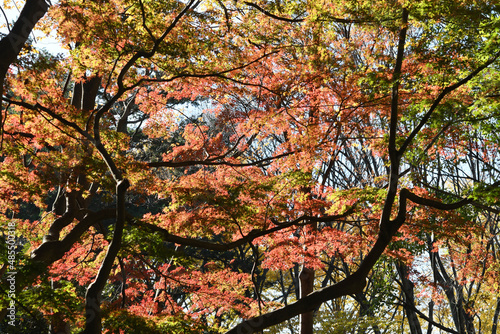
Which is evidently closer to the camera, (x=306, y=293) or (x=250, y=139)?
(x=250, y=139)

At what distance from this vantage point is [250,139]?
8.86 meters

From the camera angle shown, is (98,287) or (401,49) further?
(401,49)

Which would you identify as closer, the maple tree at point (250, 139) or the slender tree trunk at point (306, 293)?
the maple tree at point (250, 139)

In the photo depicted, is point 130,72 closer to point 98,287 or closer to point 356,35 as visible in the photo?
point 98,287

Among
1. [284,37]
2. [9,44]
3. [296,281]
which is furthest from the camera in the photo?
[296,281]

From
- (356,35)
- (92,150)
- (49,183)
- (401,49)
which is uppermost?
(356,35)

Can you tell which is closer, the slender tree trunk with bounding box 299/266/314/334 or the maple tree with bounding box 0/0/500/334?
the maple tree with bounding box 0/0/500/334

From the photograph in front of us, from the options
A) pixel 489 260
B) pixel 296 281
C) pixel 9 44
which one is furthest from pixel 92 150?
pixel 489 260

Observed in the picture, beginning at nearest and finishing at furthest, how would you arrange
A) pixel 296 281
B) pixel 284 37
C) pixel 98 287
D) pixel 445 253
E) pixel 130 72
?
pixel 98 287 < pixel 130 72 < pixel 284 37 < pixel 445 253 < pixel 296 281

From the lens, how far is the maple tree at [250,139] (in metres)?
5.52

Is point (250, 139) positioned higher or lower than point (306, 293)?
higher

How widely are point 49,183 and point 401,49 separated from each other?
5.72m

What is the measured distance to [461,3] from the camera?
575cm

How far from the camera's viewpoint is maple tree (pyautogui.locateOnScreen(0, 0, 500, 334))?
5520 mm
